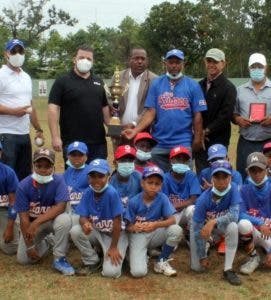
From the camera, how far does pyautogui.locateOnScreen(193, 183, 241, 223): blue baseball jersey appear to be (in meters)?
5.57

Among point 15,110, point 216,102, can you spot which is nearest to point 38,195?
point 15,110

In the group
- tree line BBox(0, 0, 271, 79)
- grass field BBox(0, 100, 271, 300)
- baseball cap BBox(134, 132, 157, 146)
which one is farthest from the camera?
tree line BBox(0, 0, 271, 79)

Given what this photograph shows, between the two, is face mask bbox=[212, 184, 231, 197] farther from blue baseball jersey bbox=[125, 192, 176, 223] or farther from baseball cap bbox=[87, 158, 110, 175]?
baseball cap bbox=[87, 158, 110, 175]

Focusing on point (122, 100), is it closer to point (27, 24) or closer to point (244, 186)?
point (244, 186)

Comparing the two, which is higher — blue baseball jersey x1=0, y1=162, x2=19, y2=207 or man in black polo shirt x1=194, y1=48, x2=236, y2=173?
man in black polo shirt x1=194, y1=48, x2=236, y2=173

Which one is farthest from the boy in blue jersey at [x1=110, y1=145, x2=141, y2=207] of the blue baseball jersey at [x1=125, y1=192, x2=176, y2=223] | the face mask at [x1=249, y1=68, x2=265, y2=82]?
the face mask at [x1=249, y1=68, x2=265, y2=82]

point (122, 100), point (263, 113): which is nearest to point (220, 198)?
point (263, 113)

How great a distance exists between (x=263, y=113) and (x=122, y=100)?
5.97 feet

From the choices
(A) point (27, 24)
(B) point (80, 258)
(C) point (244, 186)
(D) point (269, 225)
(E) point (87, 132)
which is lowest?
(B) point (80, 258)

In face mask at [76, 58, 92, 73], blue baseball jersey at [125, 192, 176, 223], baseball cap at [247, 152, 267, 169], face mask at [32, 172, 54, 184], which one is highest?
face mask at [76, 58, 92, 73]

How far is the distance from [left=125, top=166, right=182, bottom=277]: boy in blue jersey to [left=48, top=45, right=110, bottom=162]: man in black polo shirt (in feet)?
4.46

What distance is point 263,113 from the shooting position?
6754 mm

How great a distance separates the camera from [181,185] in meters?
6.31

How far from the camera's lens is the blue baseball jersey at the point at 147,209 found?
5.69m
